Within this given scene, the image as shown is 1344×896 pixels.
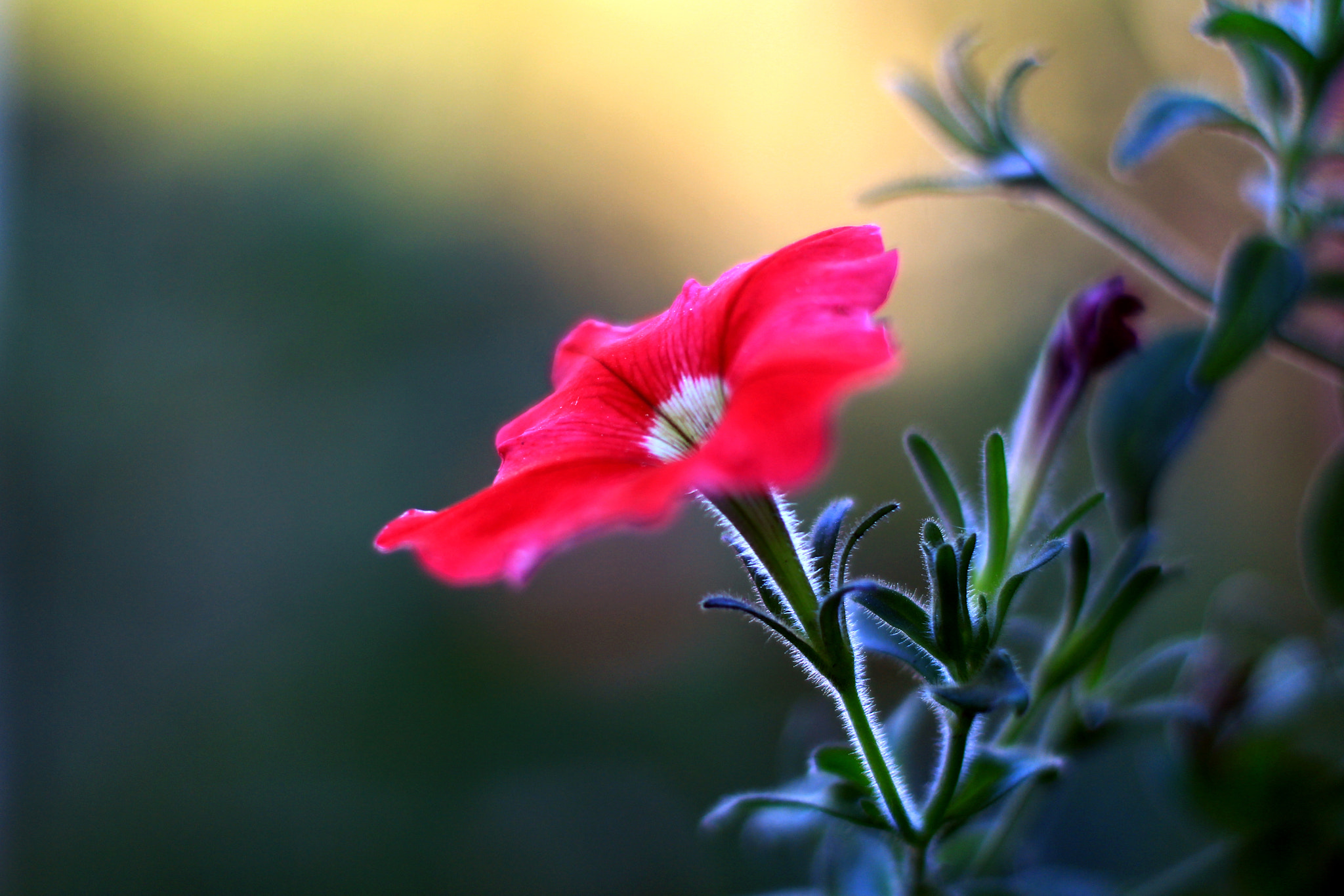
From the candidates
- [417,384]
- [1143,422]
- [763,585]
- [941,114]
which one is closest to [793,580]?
[763,585]

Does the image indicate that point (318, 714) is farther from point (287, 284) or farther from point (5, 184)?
point (5, 184)

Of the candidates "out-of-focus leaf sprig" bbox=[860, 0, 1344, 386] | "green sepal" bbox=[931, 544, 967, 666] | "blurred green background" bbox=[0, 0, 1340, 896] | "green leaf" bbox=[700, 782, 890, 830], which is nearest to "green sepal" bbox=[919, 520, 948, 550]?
"green sepal" bbox=[931, 544, 967, 666]

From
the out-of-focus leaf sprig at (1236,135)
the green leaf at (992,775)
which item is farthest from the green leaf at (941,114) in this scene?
the green leaf at (992,775)

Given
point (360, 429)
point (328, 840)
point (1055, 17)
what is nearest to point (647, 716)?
point (328, 840)

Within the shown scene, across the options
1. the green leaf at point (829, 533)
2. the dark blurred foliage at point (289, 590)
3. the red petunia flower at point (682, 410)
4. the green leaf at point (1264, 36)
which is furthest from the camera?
the dark blurred foliage at point (289, 590)

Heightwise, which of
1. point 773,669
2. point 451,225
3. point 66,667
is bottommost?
point 773,669

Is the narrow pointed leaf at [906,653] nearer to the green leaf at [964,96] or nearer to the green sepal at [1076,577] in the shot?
the green sepal at [1076,577]
